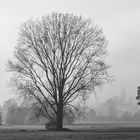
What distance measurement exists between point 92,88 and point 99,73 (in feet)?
8.14

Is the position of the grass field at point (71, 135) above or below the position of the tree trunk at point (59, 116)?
below

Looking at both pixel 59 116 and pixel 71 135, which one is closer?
pixel 71 135

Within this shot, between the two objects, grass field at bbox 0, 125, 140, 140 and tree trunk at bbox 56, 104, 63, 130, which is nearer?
grass field at bbox 0, 125, 140, 140

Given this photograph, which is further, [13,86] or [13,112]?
[13,112]

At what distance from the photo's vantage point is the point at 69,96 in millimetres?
54469

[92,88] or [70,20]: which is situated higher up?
[70,20]

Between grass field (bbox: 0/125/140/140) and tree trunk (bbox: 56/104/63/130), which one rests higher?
tree trunk (bbox: 56/104/63/130)

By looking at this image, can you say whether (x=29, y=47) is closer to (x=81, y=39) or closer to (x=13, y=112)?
(x=81, y=39)

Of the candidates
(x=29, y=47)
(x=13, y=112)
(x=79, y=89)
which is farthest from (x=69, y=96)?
(x=13, y=112)

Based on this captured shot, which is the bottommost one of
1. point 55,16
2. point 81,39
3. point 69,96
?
point 69,96

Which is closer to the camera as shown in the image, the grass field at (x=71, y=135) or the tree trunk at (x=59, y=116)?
the grass field at (x=71, y=135)

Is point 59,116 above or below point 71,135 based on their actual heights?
above

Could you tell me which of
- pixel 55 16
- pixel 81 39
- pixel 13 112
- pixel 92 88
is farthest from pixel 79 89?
pixel 13 112

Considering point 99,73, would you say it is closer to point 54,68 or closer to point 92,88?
point 92,88
